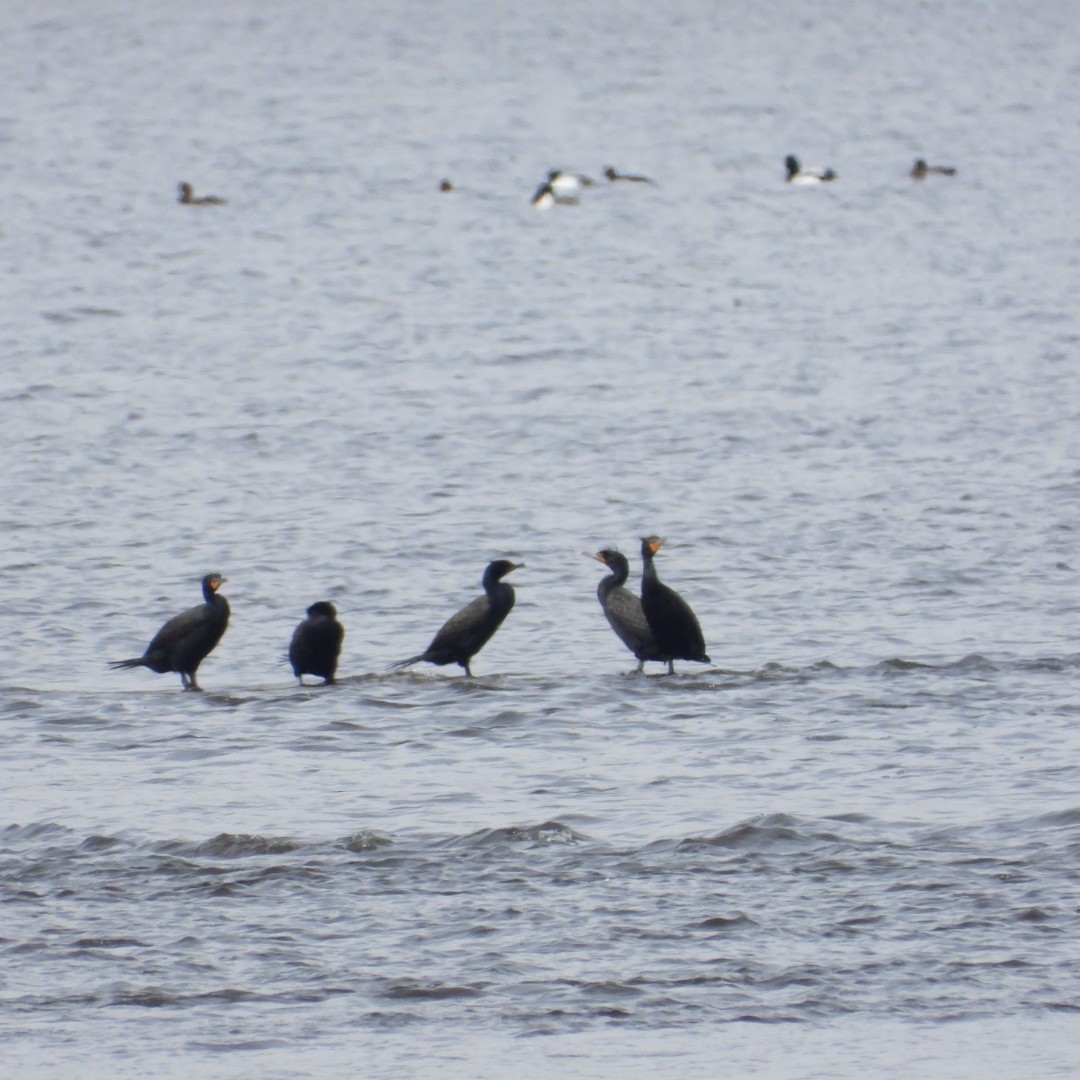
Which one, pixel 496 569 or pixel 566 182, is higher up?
pixel 566 182

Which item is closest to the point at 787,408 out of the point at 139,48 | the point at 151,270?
the point at 151,270

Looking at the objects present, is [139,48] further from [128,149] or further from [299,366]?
[299,366]

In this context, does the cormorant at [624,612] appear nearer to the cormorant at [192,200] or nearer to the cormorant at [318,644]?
the cormorant at [318,644]

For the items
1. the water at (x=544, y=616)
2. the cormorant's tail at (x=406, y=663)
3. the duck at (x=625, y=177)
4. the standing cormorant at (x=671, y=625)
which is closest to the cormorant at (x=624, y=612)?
the standing cormorant at (x=671, y=625)

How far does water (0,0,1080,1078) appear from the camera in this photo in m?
7.45

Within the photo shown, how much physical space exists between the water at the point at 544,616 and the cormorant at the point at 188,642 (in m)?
0.27

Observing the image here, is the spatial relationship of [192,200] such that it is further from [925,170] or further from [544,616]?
[544,616]

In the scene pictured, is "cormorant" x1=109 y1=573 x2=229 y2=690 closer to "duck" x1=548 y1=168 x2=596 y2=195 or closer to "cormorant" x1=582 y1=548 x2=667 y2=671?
"cormorant" x1=582 y1=548 x2=667 y2=671

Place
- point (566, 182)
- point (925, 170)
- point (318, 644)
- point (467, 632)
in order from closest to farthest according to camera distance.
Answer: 1. point (318, 644)
2. point (467, 632)
3. point (566, 182)
4. point (925, 170)

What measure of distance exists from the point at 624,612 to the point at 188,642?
2.75 meters

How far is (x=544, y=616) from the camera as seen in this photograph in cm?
1694

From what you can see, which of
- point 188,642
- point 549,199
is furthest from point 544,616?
point 549,199

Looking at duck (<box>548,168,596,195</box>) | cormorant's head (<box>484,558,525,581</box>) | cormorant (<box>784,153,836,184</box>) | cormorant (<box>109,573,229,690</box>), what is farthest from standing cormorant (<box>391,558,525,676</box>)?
cormorant (<box>784,153,836,184</box>)

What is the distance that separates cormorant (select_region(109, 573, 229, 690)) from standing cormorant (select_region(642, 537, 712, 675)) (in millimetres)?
2633
